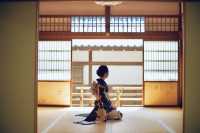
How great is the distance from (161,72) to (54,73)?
3.00m

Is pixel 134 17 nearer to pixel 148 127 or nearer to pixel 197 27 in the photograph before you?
pixel 148 127

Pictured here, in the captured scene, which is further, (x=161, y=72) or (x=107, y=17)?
(x=161, y=72)

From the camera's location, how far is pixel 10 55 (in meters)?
5.01

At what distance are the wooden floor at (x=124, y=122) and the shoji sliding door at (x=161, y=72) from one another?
81 centimetres

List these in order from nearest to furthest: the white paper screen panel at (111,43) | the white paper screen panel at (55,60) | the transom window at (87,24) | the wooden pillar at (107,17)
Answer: the wooden pillar at (107,17) → the transom window at (87,24) → the white paper screen panel at (55,60) → the white paper screen panel at (111,43)

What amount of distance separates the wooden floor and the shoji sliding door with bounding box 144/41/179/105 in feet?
2.65

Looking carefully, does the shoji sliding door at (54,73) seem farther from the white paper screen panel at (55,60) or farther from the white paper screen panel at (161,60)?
the white paper screen panel at (161,60)

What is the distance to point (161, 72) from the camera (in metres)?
10.6

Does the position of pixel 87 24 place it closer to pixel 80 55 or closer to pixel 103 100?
pixel 80 55

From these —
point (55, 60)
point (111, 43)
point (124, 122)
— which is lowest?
point (124, 122)

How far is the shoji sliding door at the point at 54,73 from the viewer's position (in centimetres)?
1023

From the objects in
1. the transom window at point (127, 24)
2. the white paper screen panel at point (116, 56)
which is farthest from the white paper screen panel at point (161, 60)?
the white paper screen panel at point (116, 56)

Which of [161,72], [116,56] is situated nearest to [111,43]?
[116,56]

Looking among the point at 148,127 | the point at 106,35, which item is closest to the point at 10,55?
the point at 148,127
